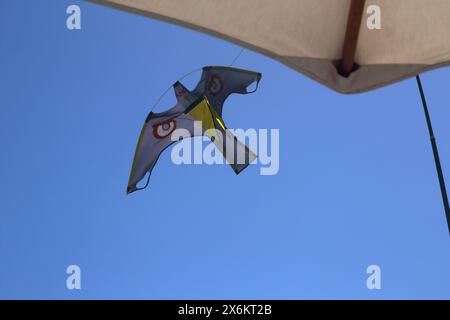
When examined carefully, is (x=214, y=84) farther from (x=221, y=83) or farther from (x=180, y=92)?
(x=180, y=92)

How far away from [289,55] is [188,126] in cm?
182

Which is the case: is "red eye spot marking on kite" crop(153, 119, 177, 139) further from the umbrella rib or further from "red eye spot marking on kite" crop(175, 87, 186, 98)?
the umbrella rib

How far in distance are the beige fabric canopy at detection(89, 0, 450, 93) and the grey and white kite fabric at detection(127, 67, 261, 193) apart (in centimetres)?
155


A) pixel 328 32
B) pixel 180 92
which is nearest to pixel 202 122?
pixel 180 92

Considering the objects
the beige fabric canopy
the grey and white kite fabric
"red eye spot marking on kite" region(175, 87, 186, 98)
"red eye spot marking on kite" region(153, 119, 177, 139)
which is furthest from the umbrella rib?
"red eye spot marking on kite" region(175, 87, 186, 98)

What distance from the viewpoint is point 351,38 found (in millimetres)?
3889

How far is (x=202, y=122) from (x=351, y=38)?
2.05 metres

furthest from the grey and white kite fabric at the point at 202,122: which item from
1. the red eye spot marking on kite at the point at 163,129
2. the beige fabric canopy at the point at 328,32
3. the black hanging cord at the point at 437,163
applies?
the black hanging cord at the point at 437,163

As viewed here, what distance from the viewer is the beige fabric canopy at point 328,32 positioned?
397 cm

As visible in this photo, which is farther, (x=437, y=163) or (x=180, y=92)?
(x=180, y=92)

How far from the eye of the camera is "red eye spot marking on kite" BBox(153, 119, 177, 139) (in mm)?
5426

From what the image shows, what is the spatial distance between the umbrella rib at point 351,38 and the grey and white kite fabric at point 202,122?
1761 millimetres
